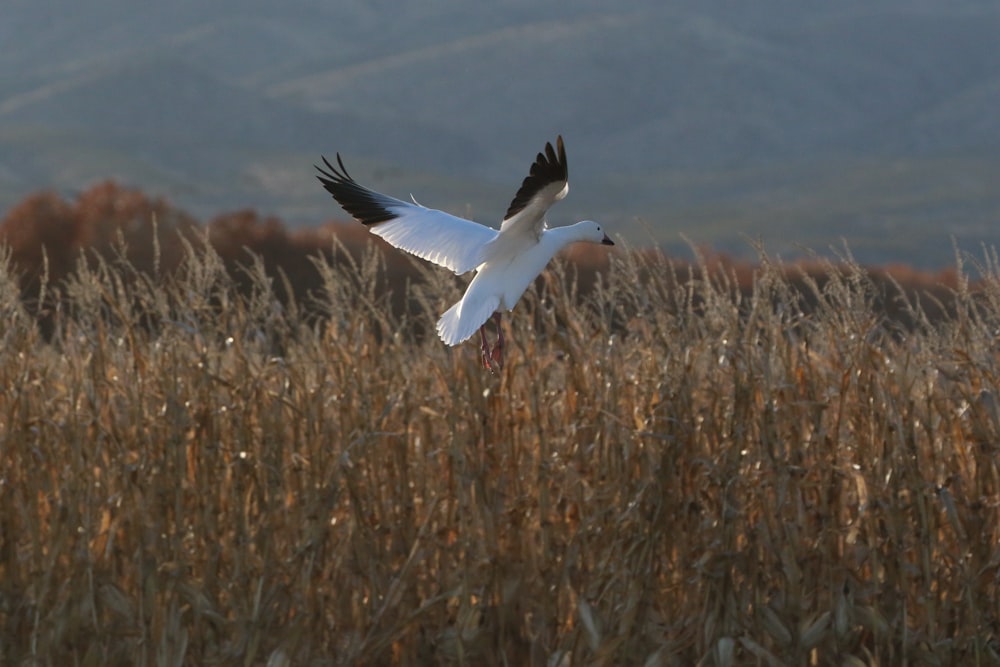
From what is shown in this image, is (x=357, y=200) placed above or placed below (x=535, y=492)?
above

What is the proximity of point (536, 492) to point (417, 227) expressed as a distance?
252cm

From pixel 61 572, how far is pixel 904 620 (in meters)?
3.57

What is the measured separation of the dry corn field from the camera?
17.9ft

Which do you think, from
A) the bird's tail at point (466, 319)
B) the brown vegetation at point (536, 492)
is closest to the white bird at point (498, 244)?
the bird's tail at point (466, 319)

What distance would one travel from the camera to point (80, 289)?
5.68 meters

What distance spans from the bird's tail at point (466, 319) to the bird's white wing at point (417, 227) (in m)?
0.09

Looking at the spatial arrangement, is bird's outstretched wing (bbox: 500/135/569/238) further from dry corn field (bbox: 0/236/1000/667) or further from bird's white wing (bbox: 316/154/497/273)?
dry corn field (bbox: 0/236/1000/667)

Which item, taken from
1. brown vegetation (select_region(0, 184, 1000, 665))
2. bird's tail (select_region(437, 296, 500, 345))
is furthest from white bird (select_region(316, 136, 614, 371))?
brown vegetation (select_region(0, 184, 1000, 665))

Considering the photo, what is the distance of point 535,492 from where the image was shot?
18.6ft

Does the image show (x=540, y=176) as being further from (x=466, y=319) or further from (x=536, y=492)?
(x=536, y=492)

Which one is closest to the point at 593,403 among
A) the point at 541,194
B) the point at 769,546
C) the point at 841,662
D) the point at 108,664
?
the point at 769,546

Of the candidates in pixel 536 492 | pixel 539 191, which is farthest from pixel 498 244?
pixel 536 492

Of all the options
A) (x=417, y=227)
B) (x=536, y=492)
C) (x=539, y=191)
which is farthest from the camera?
(x=536, y=492)

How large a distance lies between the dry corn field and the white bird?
2.13 meters
